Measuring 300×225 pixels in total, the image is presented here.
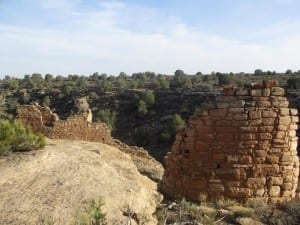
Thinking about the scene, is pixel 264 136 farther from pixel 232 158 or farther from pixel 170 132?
pixel 170 132

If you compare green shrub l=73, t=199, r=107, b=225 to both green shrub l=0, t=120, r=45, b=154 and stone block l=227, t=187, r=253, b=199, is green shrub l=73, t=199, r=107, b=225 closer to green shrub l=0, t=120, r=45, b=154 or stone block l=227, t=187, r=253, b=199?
stone block l=227, t=187, r=253, b=199

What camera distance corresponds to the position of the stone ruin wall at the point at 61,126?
16984mm

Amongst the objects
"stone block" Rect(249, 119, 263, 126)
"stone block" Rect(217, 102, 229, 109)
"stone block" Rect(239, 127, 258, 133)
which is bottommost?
"stone block" Rect(239, 127, 258, 133)

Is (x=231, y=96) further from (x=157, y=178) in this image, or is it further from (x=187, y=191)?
(x=157, y=178)

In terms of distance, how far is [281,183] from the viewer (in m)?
9.05

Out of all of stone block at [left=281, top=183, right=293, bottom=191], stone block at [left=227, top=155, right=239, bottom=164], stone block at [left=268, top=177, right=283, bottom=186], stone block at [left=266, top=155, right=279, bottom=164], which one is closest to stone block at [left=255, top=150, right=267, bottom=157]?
stone block at [left=266, top=155, right=279, bottom=164]

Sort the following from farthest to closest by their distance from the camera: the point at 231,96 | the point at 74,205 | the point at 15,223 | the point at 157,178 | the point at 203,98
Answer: the point at 203,98, the point at 157,178, the point at 231,96, the point at 74,205, the point at 15,223

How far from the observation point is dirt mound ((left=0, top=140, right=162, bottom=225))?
7.28m

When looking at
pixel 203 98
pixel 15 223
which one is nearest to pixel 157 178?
pixel 15 223

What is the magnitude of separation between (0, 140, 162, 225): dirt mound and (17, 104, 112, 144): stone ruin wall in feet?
21.4

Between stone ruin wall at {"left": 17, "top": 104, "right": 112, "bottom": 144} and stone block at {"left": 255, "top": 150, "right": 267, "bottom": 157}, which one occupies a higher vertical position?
stone block at {"left": 255, "top": 150, "right": 267, "bottom": 157}

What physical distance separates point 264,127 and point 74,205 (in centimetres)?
353

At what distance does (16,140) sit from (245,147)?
17.0 ft

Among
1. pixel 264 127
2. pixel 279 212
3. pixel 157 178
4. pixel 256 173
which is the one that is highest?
pixel 264 127
